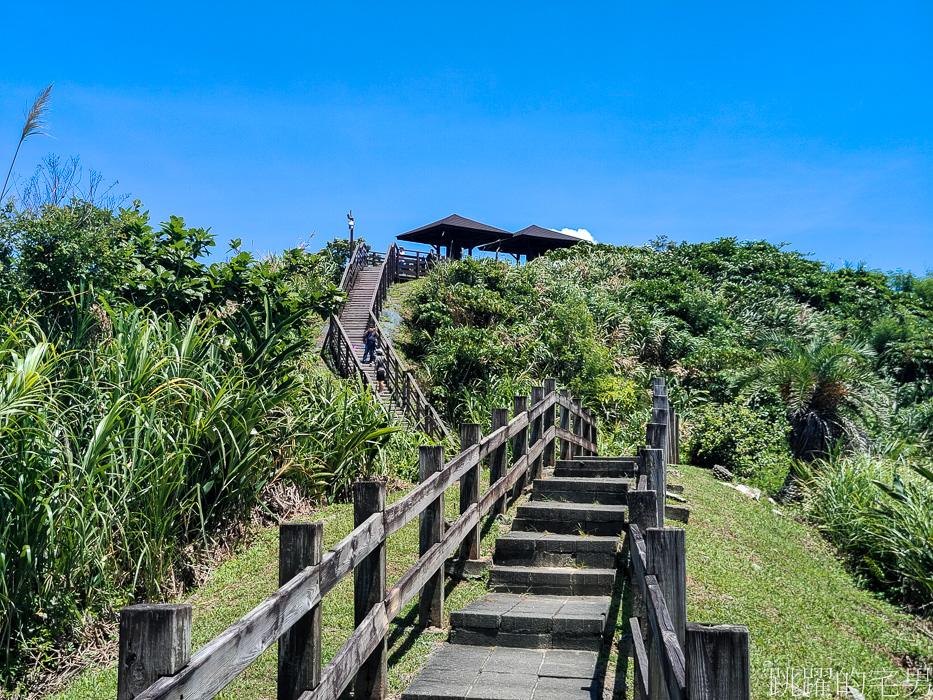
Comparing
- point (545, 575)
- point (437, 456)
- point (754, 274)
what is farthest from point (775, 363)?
point (754, 274)

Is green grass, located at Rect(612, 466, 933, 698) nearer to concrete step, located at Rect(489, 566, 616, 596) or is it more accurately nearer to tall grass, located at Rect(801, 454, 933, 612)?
tall grass, located at Rect(801, 454, 933, 612)

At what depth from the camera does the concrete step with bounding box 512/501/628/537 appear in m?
7.27

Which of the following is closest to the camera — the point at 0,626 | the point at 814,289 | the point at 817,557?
the point at 0,626

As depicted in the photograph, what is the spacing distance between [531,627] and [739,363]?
54.9ft

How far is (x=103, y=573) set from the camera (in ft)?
17.7

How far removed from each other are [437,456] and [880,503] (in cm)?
728

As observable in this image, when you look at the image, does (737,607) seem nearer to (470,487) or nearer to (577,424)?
(470,487)

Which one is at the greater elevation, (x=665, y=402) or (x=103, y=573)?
(x=665, y=402)

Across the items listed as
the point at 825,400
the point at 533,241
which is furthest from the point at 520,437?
the point at 533,241

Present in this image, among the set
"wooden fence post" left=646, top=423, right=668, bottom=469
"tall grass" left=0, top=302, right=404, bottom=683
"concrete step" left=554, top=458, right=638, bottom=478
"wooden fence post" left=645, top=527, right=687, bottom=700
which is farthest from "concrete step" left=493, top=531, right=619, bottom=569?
"wooden fence post" left=645, top=527, right=687, bottom=700

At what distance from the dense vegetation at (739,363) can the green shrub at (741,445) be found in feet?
0.10

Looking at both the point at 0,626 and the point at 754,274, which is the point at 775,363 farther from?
the point at 754,274

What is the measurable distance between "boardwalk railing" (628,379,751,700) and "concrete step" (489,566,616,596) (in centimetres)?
90

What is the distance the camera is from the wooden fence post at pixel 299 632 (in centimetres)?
315
